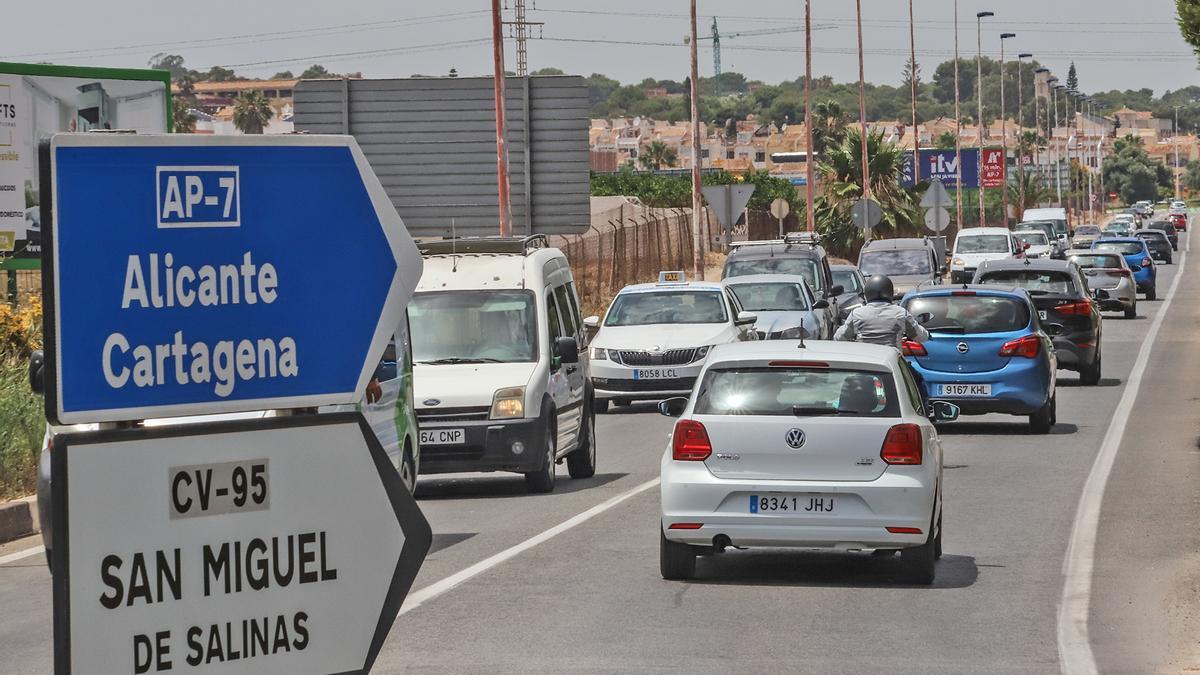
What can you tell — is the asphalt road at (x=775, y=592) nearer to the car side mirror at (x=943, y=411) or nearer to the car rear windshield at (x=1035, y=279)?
the car side mirror at (x=943, y=411)

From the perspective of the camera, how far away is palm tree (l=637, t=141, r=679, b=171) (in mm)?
185250

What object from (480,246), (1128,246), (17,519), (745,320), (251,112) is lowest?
(17,519)

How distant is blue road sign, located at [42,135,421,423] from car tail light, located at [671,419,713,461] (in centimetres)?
735

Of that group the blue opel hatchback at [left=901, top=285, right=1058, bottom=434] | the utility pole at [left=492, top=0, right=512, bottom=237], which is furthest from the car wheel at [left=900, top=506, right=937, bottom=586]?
→ the utility pole at [left=492, top=0, right=512, bottom=237]

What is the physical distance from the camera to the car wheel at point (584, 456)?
17547 millimetres

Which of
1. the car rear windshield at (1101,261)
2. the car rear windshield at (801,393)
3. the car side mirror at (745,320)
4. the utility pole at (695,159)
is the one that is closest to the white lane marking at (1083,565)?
the car rear windshield at (801,393)

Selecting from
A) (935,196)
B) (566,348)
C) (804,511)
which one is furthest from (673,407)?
(935,196)

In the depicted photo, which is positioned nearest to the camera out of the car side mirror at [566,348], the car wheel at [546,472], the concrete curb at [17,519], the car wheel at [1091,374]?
the concrete curb at [17,519]

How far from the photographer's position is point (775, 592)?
10.9 m

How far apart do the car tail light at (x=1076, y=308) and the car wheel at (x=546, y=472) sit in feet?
39.8

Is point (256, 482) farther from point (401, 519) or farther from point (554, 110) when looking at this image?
point (554, 110)

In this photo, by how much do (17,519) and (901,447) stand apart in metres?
6.42

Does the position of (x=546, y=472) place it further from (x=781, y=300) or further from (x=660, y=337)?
(x=781, y=300)

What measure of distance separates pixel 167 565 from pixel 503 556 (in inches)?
339
